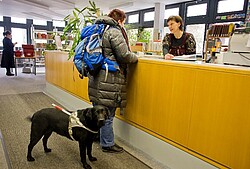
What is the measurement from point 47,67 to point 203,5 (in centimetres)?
576

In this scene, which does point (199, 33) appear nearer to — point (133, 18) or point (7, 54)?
point (133, 18)

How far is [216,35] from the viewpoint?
308cm

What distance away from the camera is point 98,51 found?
76.2 inches

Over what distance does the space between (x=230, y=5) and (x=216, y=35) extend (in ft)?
14.3

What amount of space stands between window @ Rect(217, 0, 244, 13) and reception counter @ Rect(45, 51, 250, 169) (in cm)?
571

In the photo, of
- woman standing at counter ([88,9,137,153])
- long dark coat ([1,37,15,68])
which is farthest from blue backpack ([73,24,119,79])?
long dark coat ([1,37,15,68])

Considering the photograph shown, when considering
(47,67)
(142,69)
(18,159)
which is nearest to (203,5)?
(47,67)

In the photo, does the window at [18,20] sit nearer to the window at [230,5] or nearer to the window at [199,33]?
the window at [199,33]

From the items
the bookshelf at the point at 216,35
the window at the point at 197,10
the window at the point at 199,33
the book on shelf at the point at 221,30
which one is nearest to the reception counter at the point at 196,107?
the bookshelf at the point at 216,35

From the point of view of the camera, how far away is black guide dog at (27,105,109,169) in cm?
173

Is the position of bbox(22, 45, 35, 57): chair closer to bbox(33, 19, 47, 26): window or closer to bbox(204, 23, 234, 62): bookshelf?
bbox(33, 19, 47, 26): window

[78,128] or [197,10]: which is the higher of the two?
[197,10]

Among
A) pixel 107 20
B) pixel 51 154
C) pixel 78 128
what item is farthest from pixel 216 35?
pixel 51 154

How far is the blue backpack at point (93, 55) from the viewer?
6.34ft
